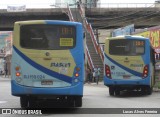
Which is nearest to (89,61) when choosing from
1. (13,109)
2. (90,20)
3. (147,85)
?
(90,20)

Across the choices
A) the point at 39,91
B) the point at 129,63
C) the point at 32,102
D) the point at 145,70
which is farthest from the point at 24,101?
the point at 145,70

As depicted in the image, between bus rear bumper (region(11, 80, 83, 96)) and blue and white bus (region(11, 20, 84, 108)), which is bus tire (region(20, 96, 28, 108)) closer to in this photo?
blue and white bus (region(11, 20, 84, 108))

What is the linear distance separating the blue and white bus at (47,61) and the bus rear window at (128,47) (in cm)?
823

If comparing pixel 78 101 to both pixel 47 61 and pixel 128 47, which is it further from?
pixel 128 47

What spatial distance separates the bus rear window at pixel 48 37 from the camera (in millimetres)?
15688

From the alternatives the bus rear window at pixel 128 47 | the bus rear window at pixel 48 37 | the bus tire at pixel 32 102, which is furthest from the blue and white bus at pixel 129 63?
the bus rear window at pixel 48 37

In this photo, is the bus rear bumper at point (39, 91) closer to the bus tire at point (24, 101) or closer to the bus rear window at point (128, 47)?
the bus tire at point (24, 101)

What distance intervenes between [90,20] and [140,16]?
656 centimetres

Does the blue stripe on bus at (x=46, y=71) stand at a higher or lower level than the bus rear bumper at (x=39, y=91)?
higher

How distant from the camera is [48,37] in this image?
1575cm

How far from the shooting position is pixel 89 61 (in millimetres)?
47375

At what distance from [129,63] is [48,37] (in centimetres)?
873

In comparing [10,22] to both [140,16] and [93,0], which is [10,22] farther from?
[93,0]

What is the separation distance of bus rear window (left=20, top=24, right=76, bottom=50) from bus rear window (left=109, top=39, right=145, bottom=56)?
27.5ft
